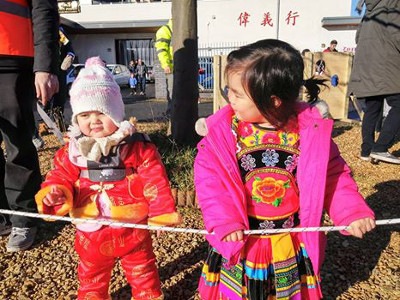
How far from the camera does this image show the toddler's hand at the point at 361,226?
5.16 feet

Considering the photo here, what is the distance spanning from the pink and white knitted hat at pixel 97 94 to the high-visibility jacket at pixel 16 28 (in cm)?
84

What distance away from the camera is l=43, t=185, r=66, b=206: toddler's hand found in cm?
181

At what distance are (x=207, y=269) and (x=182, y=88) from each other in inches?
107

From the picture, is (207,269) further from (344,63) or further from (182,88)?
(344,63)

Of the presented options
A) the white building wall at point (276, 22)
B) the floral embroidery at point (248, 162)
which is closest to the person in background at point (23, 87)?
the floral embroidery at point (248, 162)

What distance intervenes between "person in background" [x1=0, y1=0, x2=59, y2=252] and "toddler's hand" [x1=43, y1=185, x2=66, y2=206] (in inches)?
29.9

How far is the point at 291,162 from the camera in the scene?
67.9 inches

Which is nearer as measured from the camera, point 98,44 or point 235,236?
point 235,236

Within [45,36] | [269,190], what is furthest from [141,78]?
[269,190]

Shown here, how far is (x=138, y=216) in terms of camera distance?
6.44 ft

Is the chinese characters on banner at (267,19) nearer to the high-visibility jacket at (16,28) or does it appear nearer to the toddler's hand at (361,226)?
the high-visibility jacket at (16,28)

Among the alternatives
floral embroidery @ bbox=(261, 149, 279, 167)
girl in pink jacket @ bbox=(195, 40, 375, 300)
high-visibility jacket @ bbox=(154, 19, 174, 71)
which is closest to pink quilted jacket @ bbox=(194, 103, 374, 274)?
girl in pink jacket @ bbox=(195, 40, 375, 300)

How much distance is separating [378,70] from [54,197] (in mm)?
3795

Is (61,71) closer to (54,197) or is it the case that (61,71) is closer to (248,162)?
(54,197)
